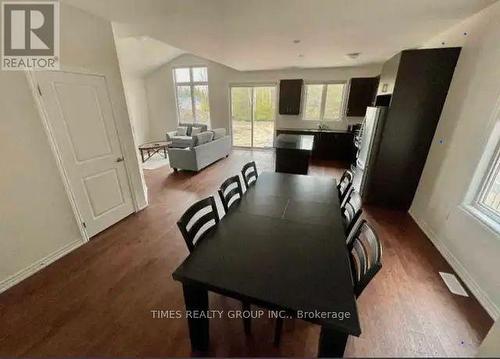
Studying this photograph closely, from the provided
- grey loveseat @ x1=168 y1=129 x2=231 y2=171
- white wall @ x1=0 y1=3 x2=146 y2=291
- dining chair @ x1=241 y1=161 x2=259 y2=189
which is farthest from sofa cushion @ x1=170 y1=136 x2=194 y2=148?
dining chair @ x1=241 y1=161 x2=259 y2=189

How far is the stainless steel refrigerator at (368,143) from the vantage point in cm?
297

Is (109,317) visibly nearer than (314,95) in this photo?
Yes

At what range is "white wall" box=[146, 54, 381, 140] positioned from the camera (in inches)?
235

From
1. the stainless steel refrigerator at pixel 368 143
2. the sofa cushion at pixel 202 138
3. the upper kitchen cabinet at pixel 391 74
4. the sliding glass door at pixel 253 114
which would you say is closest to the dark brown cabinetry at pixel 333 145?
the sliding glass door at pixel 253 114

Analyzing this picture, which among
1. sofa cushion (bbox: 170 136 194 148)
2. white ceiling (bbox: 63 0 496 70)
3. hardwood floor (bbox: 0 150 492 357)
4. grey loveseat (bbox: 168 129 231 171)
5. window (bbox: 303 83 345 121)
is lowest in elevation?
hardwood floor (bbox: 0 150 492 357)

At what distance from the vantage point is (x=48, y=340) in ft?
4.74

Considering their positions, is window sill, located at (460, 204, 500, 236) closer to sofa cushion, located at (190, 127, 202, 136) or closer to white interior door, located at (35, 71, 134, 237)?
white interior door, located at (35, 71, 134, 237)

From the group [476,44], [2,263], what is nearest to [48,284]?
[2,263]

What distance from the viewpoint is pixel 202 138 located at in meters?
4.85

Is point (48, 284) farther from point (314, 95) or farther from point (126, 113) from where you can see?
point (314, 95)

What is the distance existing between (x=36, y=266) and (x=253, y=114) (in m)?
6.27

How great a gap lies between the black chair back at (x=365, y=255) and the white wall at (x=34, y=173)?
2830 millimetres

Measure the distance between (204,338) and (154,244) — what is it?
55.8 inches

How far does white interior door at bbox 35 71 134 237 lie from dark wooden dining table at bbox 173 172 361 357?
75.3 inches
